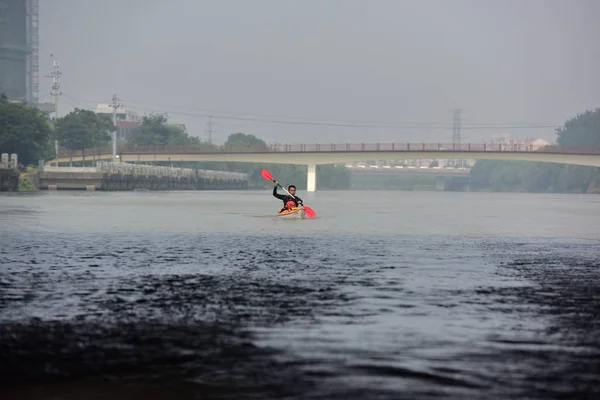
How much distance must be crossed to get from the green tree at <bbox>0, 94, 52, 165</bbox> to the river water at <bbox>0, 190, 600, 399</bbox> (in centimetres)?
11001

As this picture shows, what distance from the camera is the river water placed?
1088cm

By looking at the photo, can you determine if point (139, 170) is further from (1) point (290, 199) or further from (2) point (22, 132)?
(1) point (290, 199)

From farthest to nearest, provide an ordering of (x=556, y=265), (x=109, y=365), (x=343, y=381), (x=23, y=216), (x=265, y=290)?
(x=23, y=216)
(x=556, y=265)
(x=265, y=290)
(x=109, y=365)
(x=343, y=381)

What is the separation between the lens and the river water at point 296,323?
35.7 ft

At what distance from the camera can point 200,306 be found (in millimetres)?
16922

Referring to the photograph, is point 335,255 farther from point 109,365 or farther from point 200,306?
point 109,365

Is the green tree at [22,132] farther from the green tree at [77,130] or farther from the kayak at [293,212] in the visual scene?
the kayak at [293,212]

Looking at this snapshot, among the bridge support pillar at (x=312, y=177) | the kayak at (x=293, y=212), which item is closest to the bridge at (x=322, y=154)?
the bridge support pillar at (x=312, y=177)

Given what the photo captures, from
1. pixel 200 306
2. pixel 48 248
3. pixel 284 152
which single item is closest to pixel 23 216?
pixel 48 248

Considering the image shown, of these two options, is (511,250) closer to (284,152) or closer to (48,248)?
(48,248)

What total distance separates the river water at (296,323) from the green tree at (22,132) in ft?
361

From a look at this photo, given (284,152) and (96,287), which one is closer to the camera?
(96,287)

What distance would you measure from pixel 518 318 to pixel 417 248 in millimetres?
16703

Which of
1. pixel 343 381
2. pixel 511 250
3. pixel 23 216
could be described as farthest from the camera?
pixel 23 216
